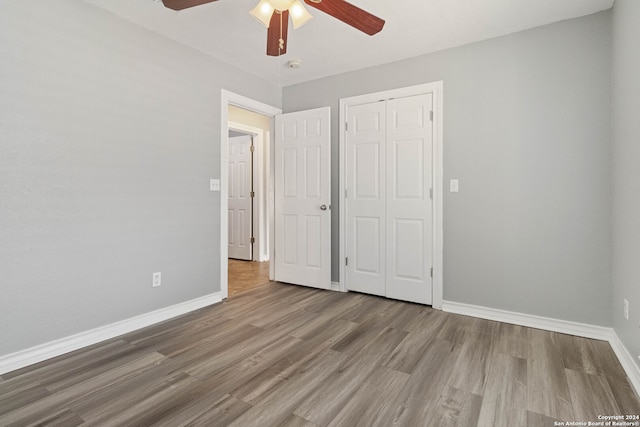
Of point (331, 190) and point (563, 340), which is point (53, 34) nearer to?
point (331, 190)

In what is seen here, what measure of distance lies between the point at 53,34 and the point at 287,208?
8.46ft

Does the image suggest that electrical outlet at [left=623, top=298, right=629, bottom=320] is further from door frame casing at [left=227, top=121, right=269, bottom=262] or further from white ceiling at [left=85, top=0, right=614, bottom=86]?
door frame casing at [left=227, top=121, right=269, bottom=262]

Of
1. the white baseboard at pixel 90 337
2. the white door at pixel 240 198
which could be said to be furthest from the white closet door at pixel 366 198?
the white door at pixel 240 198

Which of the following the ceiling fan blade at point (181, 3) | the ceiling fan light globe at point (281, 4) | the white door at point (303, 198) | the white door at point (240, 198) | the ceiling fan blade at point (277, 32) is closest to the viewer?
the ceiling fan blade at point (181, 3)

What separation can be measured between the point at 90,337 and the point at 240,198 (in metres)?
3.65

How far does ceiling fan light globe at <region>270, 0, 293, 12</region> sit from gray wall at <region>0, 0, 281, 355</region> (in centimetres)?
150

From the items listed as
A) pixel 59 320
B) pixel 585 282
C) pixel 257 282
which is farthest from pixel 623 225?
pixel 59 320

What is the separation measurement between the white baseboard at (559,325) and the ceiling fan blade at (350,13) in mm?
→ 2454

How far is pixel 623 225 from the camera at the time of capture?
2.10 metres

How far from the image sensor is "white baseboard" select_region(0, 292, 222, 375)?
1989 mm

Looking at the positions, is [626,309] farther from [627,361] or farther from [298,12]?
[298,12]

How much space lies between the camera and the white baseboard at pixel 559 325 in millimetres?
1941

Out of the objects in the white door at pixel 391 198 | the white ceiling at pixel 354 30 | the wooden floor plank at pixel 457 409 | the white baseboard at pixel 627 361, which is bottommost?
the wooden floor plank at pixel 457 409

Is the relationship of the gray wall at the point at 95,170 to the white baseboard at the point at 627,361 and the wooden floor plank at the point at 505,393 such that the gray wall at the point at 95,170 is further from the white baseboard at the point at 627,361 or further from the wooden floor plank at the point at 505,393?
the white baseboard at the point at 627,361
